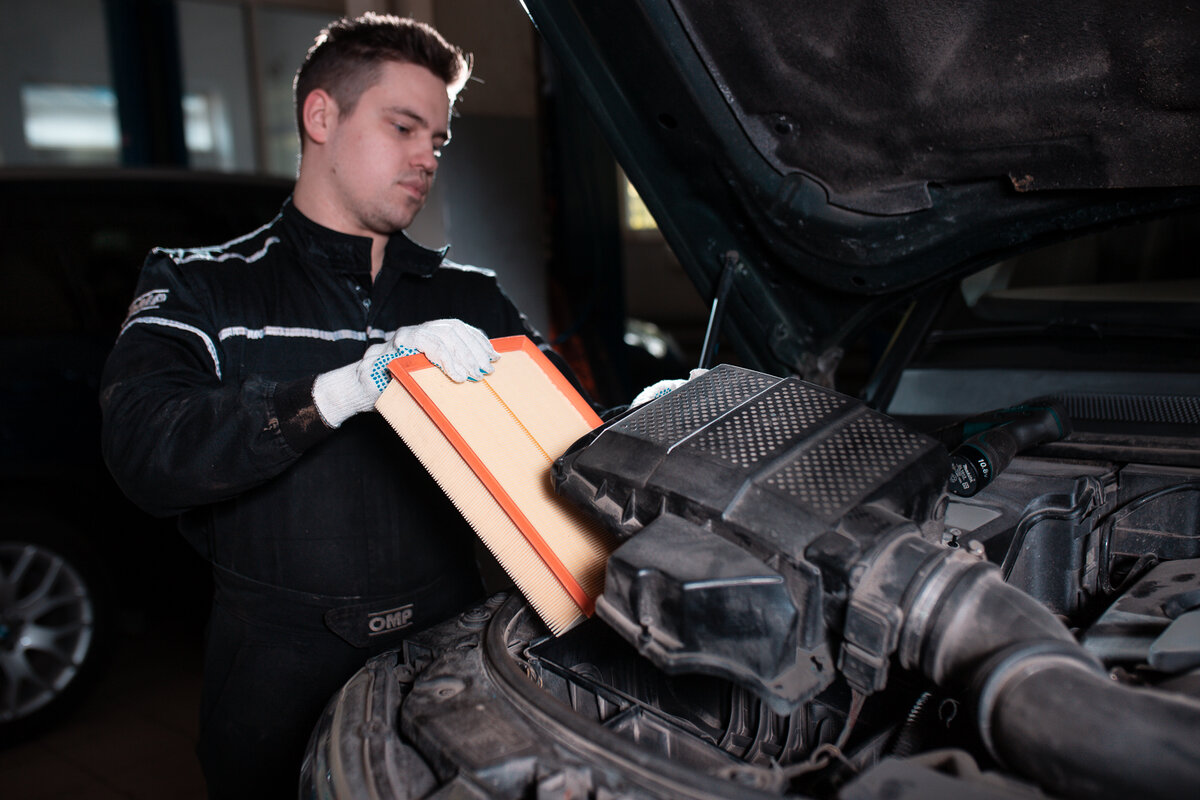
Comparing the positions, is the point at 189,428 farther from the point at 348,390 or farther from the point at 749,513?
the point at 749,513

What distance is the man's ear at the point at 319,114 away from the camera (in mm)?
1650

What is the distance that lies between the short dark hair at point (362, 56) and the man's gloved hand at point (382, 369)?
72cm

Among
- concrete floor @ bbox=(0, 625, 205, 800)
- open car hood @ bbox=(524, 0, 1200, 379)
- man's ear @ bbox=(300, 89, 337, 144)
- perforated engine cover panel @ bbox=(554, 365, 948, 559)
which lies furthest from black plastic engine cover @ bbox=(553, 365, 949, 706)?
concrete floor @ bbox=(0, 625, 205, 800)

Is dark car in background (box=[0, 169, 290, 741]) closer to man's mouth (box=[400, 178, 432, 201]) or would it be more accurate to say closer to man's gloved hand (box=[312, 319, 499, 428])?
man's mouth (box=[400, 178, 432, 201])

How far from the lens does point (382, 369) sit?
1.12 meters

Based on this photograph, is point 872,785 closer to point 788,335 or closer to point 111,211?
point 788,335

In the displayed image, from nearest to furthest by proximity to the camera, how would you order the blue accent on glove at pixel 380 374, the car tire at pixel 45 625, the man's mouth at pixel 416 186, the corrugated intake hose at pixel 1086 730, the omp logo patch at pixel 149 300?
the corrugated intake hose at pixel 1086 730, the blue accent on glove at pixel 380 374, the omp logo patch at pixel 149 300, the man's mouth at pixel 416 186, the car tire at pixel 45 625

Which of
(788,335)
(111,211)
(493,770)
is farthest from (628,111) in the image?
(111,211)

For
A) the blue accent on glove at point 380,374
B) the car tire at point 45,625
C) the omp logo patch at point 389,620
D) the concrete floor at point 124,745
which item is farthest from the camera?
the car tire at point 45,625

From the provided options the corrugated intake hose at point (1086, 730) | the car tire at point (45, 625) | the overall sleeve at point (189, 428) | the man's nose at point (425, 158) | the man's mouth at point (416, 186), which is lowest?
the car tire at point (45, 625)

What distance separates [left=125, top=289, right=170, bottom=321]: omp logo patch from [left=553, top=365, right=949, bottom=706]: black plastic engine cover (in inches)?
33.5

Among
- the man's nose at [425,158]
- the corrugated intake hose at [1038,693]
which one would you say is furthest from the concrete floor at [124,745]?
the corrugated intake hose at [1038,693]

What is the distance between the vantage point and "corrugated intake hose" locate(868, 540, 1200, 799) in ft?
2.07

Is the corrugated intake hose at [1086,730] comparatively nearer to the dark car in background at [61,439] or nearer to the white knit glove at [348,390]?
the white knit glove at [348,390]
